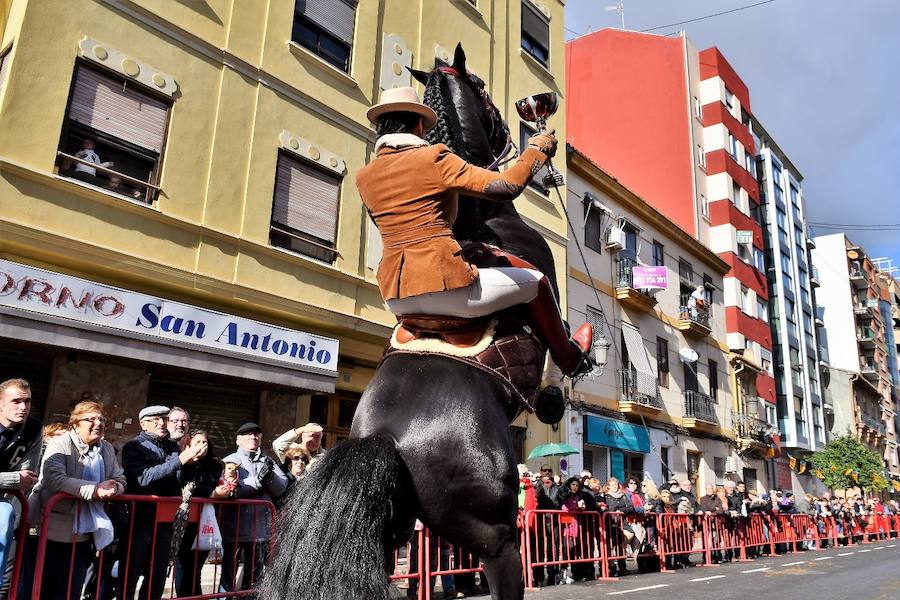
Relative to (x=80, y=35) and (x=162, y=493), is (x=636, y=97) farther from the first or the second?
(x=162, y=493)

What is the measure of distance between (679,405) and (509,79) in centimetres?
1409

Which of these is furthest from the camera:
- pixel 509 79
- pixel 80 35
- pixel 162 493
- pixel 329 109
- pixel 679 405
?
pixel 679 405

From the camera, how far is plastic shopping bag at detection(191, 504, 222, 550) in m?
6.17

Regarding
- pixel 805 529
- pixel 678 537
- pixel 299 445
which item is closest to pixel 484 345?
pixel 299 445

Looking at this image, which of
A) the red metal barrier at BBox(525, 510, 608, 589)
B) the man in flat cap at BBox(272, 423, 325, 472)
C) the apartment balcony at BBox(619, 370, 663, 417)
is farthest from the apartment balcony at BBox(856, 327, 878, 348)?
the man in flat cap at BBox(272, 423, 325, 472)

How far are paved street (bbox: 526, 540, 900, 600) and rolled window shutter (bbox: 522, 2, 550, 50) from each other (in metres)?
15.2

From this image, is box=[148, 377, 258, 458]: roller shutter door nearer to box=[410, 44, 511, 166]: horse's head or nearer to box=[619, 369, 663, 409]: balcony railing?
box=[410, 44, 511, 166]: horse's head

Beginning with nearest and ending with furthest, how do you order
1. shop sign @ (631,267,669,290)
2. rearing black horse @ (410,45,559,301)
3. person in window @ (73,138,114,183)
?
rearing black horse @ (410,45,559,301) → person in window @ (73,138,114,183) → shop sign @ (631,267,669,290)

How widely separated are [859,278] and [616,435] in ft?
150

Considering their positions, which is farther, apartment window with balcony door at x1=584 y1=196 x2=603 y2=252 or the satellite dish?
the satellite dish

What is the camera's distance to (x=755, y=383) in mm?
33812

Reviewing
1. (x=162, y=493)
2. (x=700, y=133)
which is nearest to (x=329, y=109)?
(x=162, y=493)

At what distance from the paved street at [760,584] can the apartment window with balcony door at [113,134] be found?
8.43 metres

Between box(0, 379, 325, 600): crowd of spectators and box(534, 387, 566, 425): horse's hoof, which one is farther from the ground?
box(534, 387, 566, 425): horse's hoof
